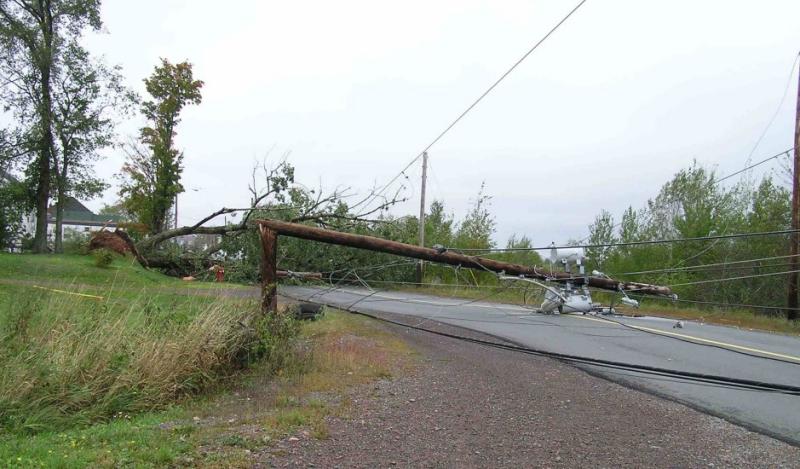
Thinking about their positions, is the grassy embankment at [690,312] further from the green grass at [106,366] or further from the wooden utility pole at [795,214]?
the green grass at [106,366]

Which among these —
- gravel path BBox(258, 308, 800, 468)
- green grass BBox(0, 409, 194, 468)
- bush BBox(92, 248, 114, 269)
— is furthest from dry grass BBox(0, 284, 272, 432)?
bush BBox(92, 248, 114, 269)

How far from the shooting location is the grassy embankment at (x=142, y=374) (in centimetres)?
504

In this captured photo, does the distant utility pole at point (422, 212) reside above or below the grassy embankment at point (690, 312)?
above

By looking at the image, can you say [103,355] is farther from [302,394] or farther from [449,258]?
[449,258]

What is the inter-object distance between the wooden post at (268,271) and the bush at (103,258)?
1448 centimetres

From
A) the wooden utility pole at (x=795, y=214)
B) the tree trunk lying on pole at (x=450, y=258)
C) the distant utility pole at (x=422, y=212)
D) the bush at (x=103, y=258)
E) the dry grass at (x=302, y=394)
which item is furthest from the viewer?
the distant utility pole at (x=422, y=212)

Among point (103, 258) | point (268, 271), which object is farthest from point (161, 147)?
point (268, 271)

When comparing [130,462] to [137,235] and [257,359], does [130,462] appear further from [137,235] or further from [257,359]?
[137,235]

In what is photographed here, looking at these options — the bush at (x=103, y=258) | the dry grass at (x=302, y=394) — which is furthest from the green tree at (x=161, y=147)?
the dry grass at (x=302, y=394)

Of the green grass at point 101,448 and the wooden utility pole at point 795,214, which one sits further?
the wooden utility pole at point 795,214

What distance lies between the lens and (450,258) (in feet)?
29.4

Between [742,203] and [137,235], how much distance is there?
103ft

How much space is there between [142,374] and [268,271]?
8.08 feet

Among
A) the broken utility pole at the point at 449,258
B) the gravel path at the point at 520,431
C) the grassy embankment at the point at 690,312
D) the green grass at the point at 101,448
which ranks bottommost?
the green grass at the point at 101,448
